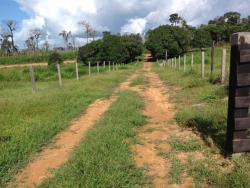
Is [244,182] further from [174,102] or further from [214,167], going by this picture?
[174,102]

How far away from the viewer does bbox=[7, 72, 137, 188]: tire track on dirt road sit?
13.9 feet

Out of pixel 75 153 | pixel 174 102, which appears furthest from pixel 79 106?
pixel 75 153

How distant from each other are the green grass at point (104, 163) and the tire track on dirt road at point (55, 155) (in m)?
0.20

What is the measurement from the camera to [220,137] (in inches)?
205

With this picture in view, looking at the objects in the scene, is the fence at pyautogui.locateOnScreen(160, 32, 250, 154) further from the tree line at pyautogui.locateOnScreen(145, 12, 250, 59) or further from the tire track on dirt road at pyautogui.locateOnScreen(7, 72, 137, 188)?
the tree line at pyautogui.locateOnScreen(145, 12, 250, 59)

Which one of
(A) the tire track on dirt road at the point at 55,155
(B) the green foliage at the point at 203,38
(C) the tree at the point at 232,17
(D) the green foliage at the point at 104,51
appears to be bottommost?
(A) the tire track on dirt road at the point at 55,155

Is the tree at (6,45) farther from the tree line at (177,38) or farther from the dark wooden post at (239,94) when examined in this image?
the dark wooden post at (239,94)

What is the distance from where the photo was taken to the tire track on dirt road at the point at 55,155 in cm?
424

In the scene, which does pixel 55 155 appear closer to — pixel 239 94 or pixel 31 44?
pixel 239 94

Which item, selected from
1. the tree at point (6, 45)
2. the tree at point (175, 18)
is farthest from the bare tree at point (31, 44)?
the tree at point (175, 18)

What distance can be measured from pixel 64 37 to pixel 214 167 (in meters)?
88.0

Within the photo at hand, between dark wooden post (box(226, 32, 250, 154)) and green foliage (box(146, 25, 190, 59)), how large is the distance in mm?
46314

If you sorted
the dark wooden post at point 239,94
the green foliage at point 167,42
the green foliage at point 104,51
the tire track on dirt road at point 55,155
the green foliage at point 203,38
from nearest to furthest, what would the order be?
the dark wooden post at point 239,94, the tire track on dirt road at point 55,155, the green foliage at point 104,51, the green foliage at point 167,42, the green foliage at point 203,38

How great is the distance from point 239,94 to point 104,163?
2.22 m
